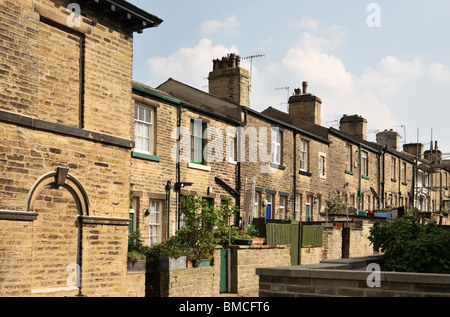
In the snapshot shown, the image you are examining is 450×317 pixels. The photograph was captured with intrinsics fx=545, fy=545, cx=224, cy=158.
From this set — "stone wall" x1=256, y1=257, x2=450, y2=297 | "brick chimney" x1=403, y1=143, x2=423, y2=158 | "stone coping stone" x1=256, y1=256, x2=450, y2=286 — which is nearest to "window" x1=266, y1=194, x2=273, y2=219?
"stone coping stone" x1=256, y1=256, x2=450, y2=286

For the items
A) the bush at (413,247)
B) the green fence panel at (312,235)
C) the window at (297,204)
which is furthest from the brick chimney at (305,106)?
the bush at (413,247)

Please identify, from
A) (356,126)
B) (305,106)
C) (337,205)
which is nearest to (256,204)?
(337,205)

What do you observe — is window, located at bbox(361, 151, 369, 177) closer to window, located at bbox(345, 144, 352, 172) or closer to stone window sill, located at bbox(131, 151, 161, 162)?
window, located at bbox(345, 144, 352, 172)

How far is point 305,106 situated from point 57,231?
23893 mm

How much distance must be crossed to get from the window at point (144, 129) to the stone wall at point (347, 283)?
435 inches

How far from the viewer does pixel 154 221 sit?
1877 cm

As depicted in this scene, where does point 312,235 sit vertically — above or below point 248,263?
above

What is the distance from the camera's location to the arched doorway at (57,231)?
1176cm

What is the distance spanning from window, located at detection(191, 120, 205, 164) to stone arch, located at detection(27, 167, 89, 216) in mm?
8273

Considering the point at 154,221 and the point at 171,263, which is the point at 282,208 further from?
the point at 171,263

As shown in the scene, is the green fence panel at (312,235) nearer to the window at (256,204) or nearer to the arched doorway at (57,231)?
the window at (256,204)

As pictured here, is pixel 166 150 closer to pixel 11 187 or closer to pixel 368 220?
pixel 11 187

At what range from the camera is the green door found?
717 inches

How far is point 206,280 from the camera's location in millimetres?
16828
